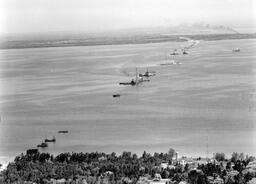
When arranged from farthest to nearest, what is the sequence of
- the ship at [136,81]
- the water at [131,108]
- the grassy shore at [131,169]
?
the ship at [136,81], the water at [131,108], the grassy shore at [131,169]

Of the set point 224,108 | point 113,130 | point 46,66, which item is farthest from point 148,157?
point 46,66

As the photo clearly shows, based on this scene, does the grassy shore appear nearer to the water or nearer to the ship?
the water

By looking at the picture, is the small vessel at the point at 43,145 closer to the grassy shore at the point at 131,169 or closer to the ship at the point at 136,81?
the grassy shore at the point at 131,169

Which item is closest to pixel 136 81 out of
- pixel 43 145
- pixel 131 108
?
pixel 131 108

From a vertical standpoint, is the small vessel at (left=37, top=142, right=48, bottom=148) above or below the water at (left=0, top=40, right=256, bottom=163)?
below

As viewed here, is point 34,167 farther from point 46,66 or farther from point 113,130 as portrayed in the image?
point 46,66

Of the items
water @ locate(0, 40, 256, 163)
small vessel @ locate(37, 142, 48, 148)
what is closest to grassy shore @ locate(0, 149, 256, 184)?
water @ locate(0, 40, 256, 163)

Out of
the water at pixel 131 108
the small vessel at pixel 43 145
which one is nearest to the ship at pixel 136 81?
the water at pixel 131 108

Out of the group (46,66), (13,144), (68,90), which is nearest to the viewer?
(13,144)
